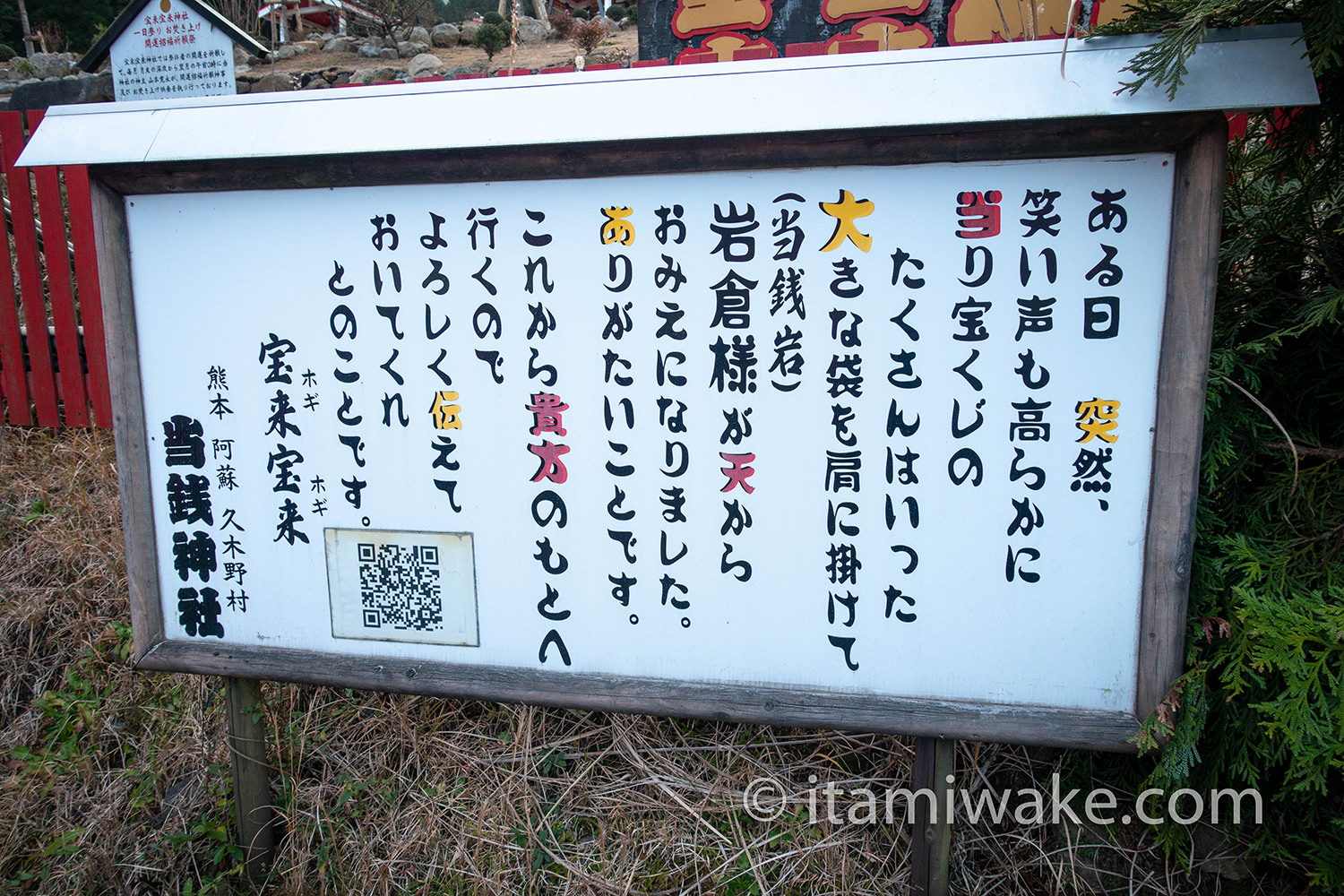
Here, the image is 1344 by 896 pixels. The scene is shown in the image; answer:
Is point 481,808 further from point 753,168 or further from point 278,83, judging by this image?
point 278,83

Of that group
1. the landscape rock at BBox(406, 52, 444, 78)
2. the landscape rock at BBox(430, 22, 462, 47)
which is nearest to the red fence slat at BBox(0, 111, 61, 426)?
the landscape rock at BBox(406, 52, 444, 78)

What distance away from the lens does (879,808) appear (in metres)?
2.53

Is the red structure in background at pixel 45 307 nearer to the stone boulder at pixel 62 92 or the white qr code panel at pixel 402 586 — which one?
the white qr code panel at pixel 402 586

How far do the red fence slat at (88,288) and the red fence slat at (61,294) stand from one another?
0.26ft

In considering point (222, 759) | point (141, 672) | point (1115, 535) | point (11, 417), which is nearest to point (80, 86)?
point (11, 417)

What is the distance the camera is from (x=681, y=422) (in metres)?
1.95

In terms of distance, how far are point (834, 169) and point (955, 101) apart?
0.31 metres

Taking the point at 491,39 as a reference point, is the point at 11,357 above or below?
below

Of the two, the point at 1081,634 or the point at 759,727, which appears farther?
the point at 759,727

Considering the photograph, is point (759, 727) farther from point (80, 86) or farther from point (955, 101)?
point (80, 86)

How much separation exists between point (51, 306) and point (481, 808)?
4741 millimetres

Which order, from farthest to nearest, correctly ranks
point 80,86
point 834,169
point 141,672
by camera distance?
point 80,86, point 141,672, point 834,169

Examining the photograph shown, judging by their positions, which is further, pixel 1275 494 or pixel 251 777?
pixel 251 777

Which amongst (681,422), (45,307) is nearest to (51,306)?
(45,307)
